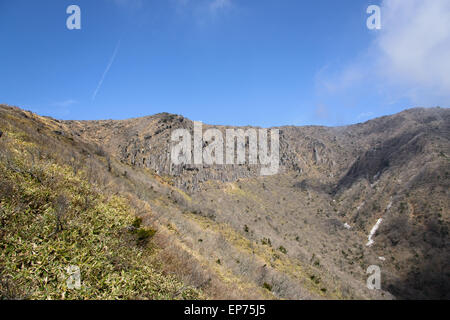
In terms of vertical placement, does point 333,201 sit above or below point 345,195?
below

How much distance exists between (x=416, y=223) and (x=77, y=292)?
73334mm

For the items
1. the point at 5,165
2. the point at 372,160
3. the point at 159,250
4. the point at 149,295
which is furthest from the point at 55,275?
the point at 372,160

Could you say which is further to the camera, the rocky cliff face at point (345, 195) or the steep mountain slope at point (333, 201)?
the rocky cliff face at point (345, 195)

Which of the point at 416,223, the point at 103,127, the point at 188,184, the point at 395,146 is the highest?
the point at 103,127

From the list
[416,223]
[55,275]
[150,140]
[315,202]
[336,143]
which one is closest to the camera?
[55,275]

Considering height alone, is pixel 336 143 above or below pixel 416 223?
above

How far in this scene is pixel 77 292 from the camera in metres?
3.44

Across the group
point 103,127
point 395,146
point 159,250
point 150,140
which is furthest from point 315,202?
point 159,250

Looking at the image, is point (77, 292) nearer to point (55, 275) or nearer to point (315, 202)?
point (55, 275)

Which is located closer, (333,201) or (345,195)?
(345,195)

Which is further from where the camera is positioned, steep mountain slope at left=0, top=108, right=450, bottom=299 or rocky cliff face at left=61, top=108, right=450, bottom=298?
rocky cliff face at left=61, top=108, right=450, bottom=298
